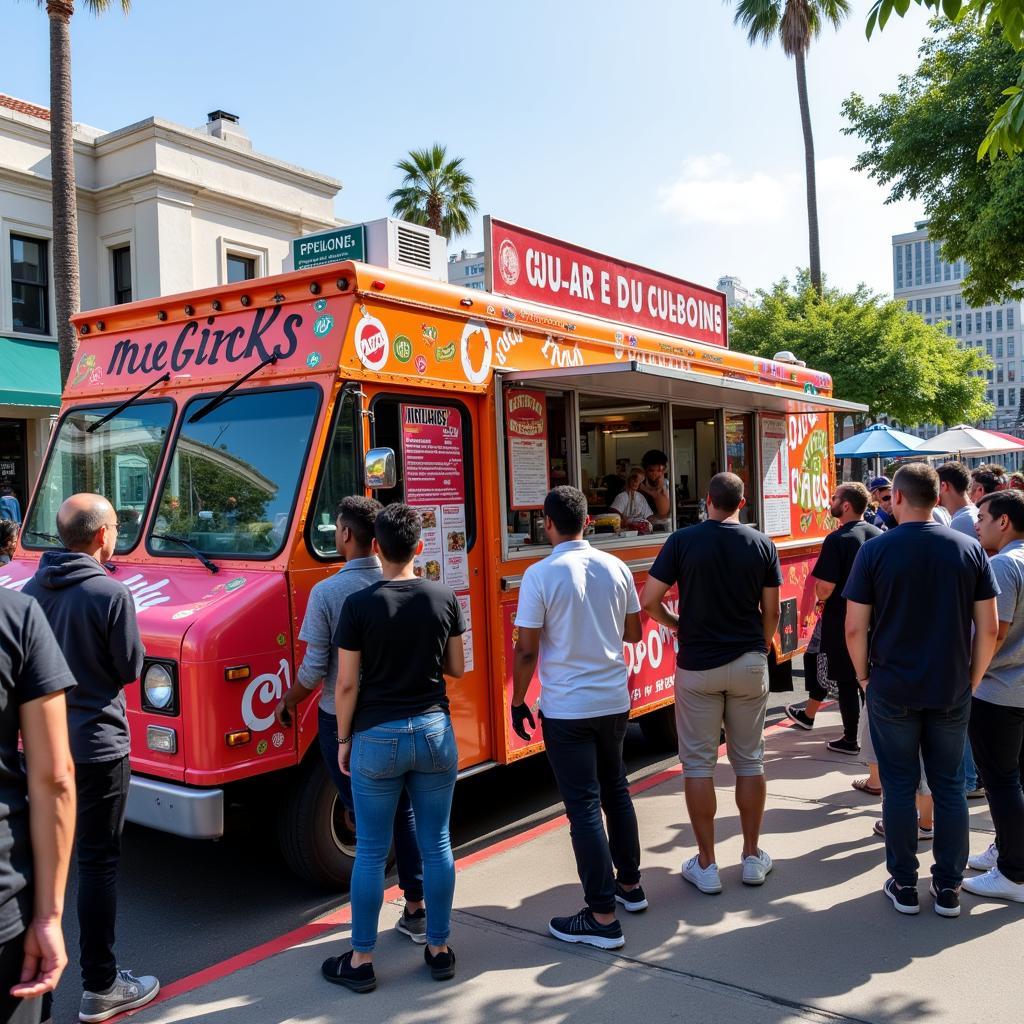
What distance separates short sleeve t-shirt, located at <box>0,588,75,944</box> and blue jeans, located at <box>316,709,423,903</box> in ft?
6.02

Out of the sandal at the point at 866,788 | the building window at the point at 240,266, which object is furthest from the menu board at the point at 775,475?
the building window at the point at 240,266

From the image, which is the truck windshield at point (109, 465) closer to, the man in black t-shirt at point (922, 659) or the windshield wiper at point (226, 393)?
the windshield wiper at point (226, 393)

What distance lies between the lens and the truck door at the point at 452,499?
15.7 ft

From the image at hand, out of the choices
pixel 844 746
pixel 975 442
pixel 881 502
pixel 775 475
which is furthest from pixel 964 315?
pixel 844 746

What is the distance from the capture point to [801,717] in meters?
7.35

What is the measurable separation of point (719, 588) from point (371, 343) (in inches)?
78.4

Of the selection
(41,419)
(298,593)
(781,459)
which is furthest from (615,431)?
(41,419)

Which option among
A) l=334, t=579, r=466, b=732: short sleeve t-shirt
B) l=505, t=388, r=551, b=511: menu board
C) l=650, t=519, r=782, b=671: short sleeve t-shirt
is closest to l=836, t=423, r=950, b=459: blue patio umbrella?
l=505, t=388, r=551, b=511: menu board

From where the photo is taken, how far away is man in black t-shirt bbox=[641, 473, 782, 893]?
4293mm

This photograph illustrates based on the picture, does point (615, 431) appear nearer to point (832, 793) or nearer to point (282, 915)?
point (832, 793)

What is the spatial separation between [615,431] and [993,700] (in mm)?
4132

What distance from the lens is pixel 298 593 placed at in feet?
14.0

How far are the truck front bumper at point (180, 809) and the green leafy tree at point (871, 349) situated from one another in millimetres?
23647

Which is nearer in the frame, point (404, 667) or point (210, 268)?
point (404, 667)
